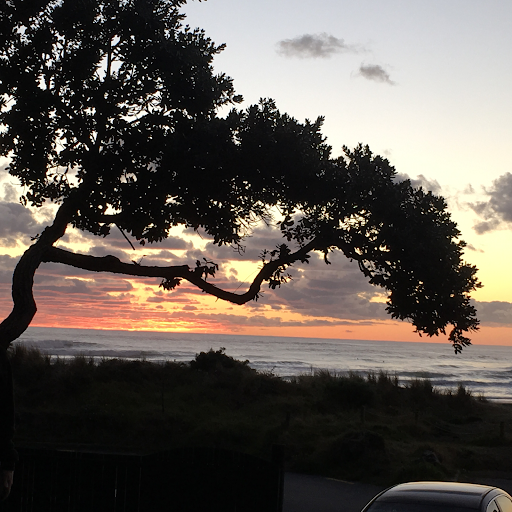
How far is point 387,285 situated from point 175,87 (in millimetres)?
6928

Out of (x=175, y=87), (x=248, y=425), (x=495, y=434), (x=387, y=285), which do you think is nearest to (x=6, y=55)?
(x=175, y=87)

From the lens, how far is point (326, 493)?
13.7m

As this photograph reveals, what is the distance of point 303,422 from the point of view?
808 inches

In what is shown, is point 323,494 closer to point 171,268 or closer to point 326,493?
point 326,493

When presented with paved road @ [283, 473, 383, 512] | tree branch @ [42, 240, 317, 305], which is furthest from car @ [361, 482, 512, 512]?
tree branch @ [42, 240, 317, 305]

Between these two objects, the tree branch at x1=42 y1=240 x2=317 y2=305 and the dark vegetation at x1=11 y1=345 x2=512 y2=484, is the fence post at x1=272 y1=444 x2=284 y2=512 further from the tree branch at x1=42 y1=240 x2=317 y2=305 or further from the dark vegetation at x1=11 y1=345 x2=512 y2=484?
the dark vegetation at x1=11 y1=345 x2=512 y2=484

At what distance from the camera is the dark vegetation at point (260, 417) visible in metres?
16.7

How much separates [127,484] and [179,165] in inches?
281

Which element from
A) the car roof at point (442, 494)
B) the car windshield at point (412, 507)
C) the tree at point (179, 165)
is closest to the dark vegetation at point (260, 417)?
the tree at point (179, 165)

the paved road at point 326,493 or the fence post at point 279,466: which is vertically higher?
the fence post at point 279,466

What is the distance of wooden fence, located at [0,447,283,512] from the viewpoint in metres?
8.50

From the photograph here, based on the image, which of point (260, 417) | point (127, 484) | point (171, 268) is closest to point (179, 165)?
point (171, 268)

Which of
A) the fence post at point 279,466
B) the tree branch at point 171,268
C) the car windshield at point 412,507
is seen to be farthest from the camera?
the tree branch at point 171,268

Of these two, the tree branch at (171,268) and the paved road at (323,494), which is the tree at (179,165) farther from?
the paved road at (323,494)
